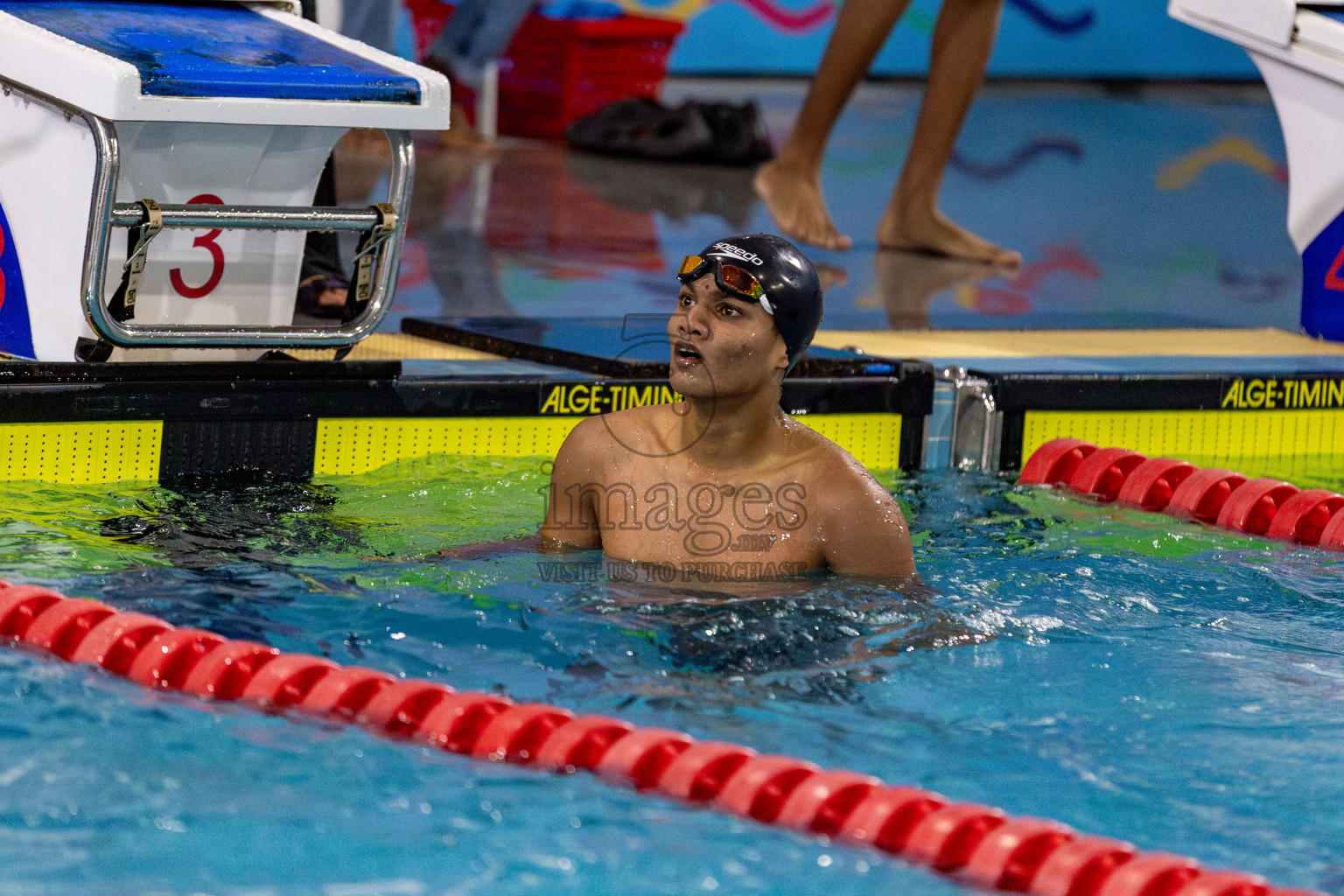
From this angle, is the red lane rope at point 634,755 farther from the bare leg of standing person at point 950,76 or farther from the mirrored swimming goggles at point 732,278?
the bare leg of standing person at point 950,76

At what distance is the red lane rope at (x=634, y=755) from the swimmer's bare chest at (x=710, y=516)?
629 mm

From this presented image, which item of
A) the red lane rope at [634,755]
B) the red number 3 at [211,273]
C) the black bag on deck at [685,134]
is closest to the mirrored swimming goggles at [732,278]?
the red lane rope at [634,755]

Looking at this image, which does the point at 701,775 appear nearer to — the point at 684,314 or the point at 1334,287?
the point at 684,314

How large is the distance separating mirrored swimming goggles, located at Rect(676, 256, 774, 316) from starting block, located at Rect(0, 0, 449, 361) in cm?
119

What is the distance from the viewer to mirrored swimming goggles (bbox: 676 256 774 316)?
325 cm

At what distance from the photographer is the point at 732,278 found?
3.25 meters

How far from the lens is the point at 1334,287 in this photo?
19.2 feet

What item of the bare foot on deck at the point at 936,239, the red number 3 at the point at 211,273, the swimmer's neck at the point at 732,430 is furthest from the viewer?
the bare foot on deck at the point at 936,239

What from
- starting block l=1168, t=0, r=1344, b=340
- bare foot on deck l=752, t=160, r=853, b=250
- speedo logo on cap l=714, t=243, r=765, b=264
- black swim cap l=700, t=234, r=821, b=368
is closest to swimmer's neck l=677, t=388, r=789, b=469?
black swim cap l=700, t=234, r=821, b=368

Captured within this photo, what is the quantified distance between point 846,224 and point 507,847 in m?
6.59

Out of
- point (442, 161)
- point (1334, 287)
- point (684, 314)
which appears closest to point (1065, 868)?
point (684, 314)

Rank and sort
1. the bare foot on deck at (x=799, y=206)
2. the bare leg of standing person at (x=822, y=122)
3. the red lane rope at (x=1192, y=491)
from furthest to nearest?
1. the bare foot on deck at (x=799, y=206)
2. the bare leg of standing person at (x=822, y=122)
3. the red lane rope at (x=1192, y=491)

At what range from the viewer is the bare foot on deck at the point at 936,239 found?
7.25 metres

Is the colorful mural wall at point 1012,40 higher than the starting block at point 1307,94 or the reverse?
higher
